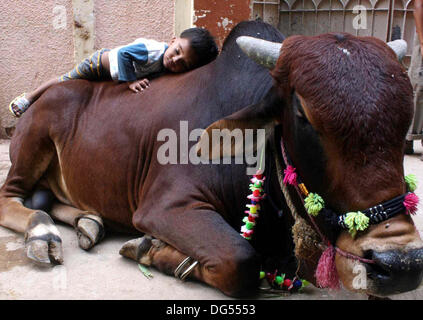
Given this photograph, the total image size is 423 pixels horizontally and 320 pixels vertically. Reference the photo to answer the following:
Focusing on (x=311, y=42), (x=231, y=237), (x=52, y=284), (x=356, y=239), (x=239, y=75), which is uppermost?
(x=311, y=42)

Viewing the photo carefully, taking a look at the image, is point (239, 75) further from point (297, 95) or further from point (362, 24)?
point (362, 24)

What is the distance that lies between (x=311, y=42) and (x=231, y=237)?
0.95 metres

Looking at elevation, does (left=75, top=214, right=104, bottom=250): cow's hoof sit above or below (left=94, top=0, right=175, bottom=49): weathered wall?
below

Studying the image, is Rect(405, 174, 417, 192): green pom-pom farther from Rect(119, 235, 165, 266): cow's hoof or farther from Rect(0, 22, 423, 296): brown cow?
Rect(119, 235, 165, 266): cow's hoof

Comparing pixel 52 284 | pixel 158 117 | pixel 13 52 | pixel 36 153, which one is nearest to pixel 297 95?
pixel 158 117

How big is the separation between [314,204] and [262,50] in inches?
29.7

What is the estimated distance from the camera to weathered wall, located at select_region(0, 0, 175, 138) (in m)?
5.29

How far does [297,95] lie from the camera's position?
2.07 metres

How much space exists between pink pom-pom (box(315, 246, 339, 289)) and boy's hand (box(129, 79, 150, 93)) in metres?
1.69

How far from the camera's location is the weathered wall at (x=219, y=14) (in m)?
4.82

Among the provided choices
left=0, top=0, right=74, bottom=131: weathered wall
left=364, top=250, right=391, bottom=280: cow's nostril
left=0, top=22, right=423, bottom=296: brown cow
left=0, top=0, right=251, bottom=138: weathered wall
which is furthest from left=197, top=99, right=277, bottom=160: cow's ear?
left=0, top=0, right=74, bottom=131: weathered wall

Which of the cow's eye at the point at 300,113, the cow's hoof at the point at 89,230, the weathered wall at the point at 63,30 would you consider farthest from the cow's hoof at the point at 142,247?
the weathered wall at the point at 63,30

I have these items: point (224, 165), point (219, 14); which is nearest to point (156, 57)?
point (224, 165)

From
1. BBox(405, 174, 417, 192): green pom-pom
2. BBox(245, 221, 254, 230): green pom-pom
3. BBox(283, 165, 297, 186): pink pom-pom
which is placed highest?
BBox(405, 174, 417, 192): green pom-pom
